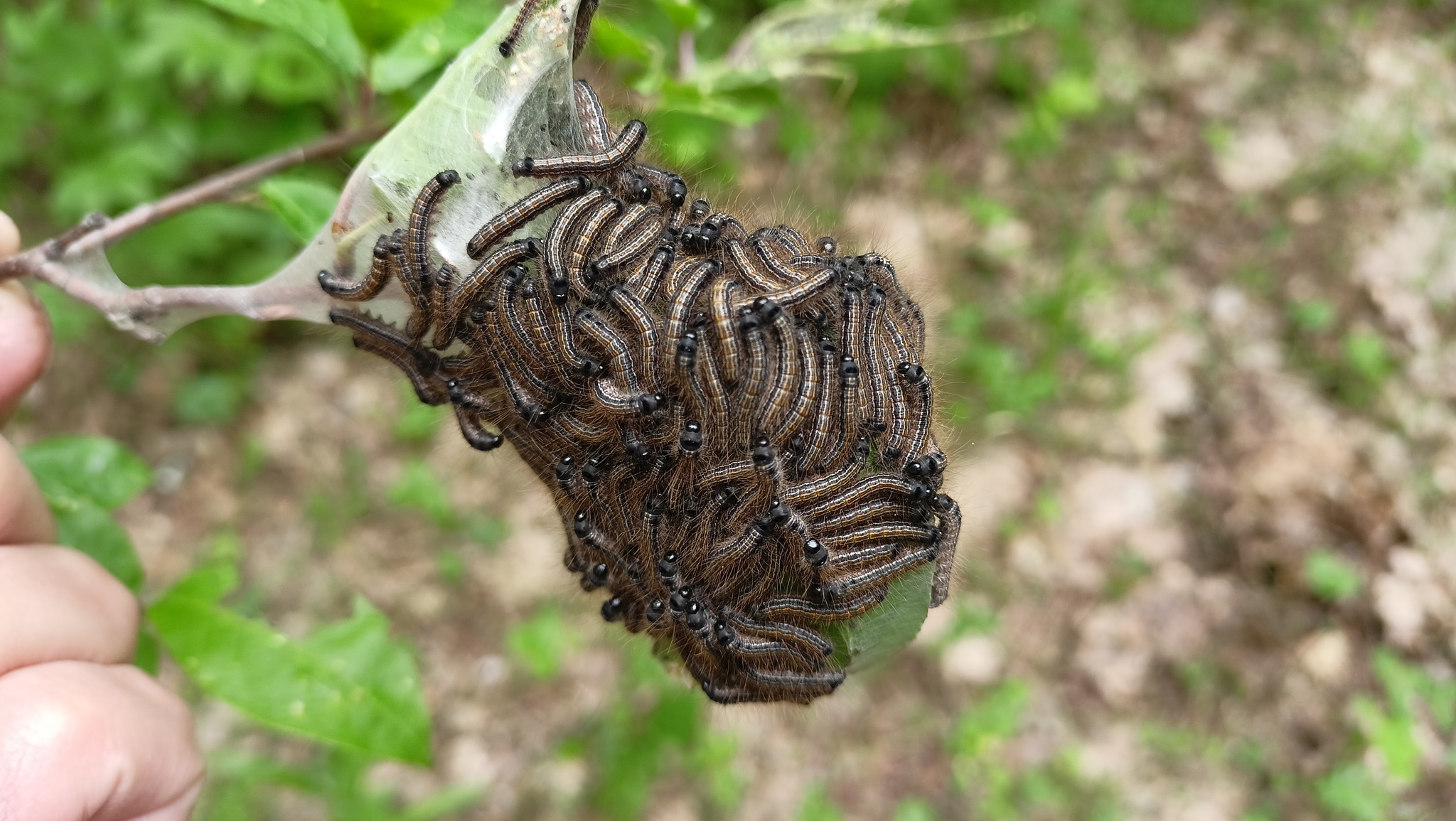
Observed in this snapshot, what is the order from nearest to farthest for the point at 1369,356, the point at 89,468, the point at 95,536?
1. the point at 95,536
2. the point at 89,468
3. the point at 1369,356

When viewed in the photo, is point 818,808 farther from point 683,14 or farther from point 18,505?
point 683,14

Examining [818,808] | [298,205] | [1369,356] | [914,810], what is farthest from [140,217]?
[1369,356]

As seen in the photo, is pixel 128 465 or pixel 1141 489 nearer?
pixel 128 465

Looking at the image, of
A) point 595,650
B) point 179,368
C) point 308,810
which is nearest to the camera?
point 308,810

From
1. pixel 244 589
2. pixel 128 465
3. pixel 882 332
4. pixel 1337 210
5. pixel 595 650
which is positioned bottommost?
pixel 595 650

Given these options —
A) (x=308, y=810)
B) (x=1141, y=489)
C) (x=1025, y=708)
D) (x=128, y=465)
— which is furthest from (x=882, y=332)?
(x=308, y=810)

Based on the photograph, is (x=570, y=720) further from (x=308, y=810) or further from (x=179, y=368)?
(x=179, y=368)

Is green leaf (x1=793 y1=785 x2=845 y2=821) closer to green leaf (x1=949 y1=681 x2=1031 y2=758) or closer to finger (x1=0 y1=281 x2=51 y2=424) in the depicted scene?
green leaf (x1=949 y1=681 x2=1031 y2=758)
